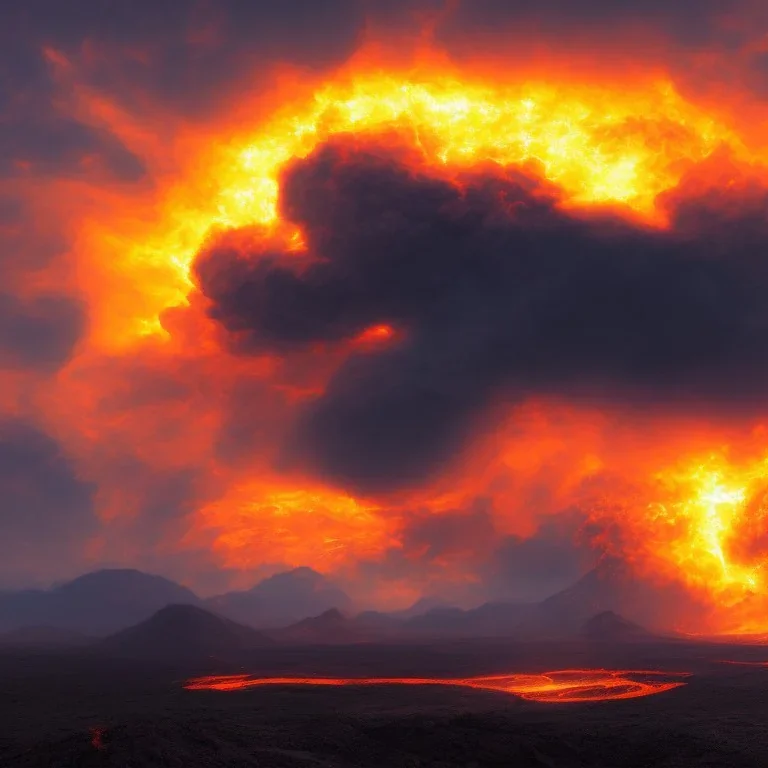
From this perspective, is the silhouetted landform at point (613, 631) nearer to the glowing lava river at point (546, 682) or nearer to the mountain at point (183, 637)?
the mountain at point (183, 637)

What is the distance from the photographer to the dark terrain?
45.8m

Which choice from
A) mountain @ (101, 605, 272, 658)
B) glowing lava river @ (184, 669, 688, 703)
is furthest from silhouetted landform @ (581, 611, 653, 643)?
glowing lava river @ (184, 669, 688, 703)

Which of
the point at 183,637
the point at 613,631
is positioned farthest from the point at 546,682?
the point at 613,631

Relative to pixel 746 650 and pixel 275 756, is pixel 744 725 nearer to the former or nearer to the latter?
pixel 275 756

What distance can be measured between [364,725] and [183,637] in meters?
116

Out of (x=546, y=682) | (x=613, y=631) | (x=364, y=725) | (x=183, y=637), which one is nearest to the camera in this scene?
(x=364, y=725)

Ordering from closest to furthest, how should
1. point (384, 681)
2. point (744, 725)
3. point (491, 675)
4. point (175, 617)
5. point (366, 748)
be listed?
point (366, 748) → point (744, 725) → point (384, 681) → point (491, 675) → point (175, 617)

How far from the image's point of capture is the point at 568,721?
60.8 metres

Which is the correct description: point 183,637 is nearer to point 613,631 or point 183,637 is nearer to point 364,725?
point 613,631

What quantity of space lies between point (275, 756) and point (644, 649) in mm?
119165

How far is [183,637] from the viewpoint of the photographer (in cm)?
16000

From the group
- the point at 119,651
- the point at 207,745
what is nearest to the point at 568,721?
the point at 207,745

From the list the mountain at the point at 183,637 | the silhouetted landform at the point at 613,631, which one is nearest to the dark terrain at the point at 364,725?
the mountain at the point at 183,637

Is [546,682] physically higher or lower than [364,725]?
lower
